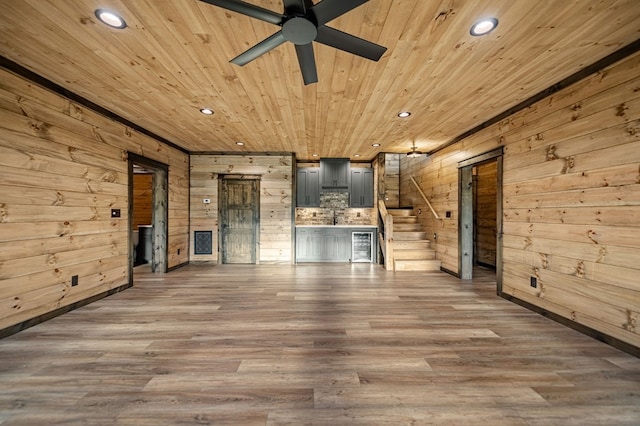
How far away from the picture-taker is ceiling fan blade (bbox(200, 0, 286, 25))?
1.37 metres

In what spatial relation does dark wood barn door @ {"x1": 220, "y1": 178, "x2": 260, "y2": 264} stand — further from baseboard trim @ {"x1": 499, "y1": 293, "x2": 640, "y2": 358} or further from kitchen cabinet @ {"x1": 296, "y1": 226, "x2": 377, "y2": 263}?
baseboard trim @ {"x1": 499, "y1": 293, "x2": 640, "y2": 358}

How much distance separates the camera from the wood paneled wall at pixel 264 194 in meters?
5.97

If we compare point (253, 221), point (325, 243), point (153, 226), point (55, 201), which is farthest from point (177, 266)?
point (325, 243)

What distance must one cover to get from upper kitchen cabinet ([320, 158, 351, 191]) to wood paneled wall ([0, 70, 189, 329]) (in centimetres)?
440

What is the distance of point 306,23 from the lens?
4.78ft

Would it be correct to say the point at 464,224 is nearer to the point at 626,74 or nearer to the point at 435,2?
the point at 626,74

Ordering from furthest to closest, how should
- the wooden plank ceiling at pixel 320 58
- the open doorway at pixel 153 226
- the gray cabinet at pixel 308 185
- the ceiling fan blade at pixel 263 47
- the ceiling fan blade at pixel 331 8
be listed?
the gray cabinet at pixel 308 185 < the open doorway at pixel 153 226 < the wooden plank ceiling at pixel 320 58 < the ceiling fan blade at pixel 263 47 < the ceiling fan blade at pixel 331 8

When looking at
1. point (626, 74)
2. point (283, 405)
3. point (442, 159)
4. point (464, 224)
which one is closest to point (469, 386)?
point (283, 405)

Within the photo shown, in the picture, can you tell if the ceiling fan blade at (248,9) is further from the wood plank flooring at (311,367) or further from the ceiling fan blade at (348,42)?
the wood plank flooring at (311,367)

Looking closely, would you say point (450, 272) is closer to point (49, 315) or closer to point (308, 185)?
point (308, 185)

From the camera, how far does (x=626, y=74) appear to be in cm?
220

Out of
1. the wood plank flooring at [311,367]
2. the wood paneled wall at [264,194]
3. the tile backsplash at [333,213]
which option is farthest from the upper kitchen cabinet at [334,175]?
the wood plank flooring at [311,367]

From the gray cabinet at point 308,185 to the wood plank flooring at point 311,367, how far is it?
4113mm

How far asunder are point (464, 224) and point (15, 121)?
6247 mm
